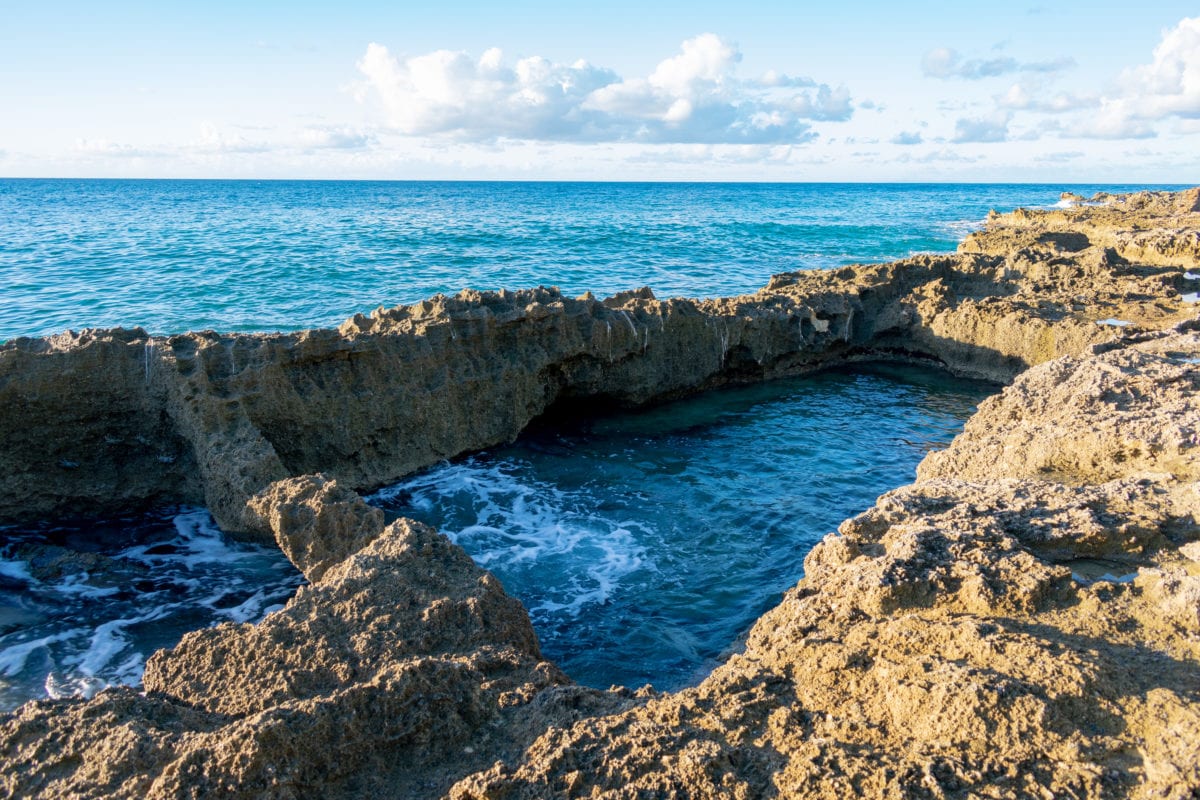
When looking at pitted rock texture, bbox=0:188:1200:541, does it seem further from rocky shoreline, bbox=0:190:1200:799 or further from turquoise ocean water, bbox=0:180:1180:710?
turquoise ocean water, bbox=0:180:1180:710

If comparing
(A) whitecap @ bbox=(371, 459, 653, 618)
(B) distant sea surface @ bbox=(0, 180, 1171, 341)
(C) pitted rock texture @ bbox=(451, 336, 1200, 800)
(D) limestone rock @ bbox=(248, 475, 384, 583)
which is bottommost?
(A) whitecap @ bbox=(371, 459, 653, 618)

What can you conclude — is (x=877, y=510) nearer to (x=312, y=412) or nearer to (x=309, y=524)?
(x=309, y=524)

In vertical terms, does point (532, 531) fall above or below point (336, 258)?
below

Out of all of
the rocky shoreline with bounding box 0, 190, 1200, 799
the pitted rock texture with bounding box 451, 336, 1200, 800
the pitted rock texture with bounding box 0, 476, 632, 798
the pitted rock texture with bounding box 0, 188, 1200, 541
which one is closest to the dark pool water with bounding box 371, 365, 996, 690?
the pitted rock texture with bounding box 0, 188, 1200, 541

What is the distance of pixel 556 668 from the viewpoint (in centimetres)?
462

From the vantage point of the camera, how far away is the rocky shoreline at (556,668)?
321cm

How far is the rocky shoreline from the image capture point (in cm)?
321

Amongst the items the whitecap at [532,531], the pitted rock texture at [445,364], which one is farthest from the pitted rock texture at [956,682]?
the pitted rock texture at [445,364]

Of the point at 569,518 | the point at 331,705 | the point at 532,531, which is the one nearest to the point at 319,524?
the point at 532,531

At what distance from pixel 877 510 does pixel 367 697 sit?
363 cm

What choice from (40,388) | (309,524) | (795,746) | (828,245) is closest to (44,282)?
(40,388)

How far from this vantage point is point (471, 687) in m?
3.93

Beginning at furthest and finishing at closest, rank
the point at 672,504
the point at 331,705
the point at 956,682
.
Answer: the point at 672,504 < the point at 331,705 < the point at 956,682

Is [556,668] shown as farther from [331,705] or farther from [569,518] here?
[569,518]
